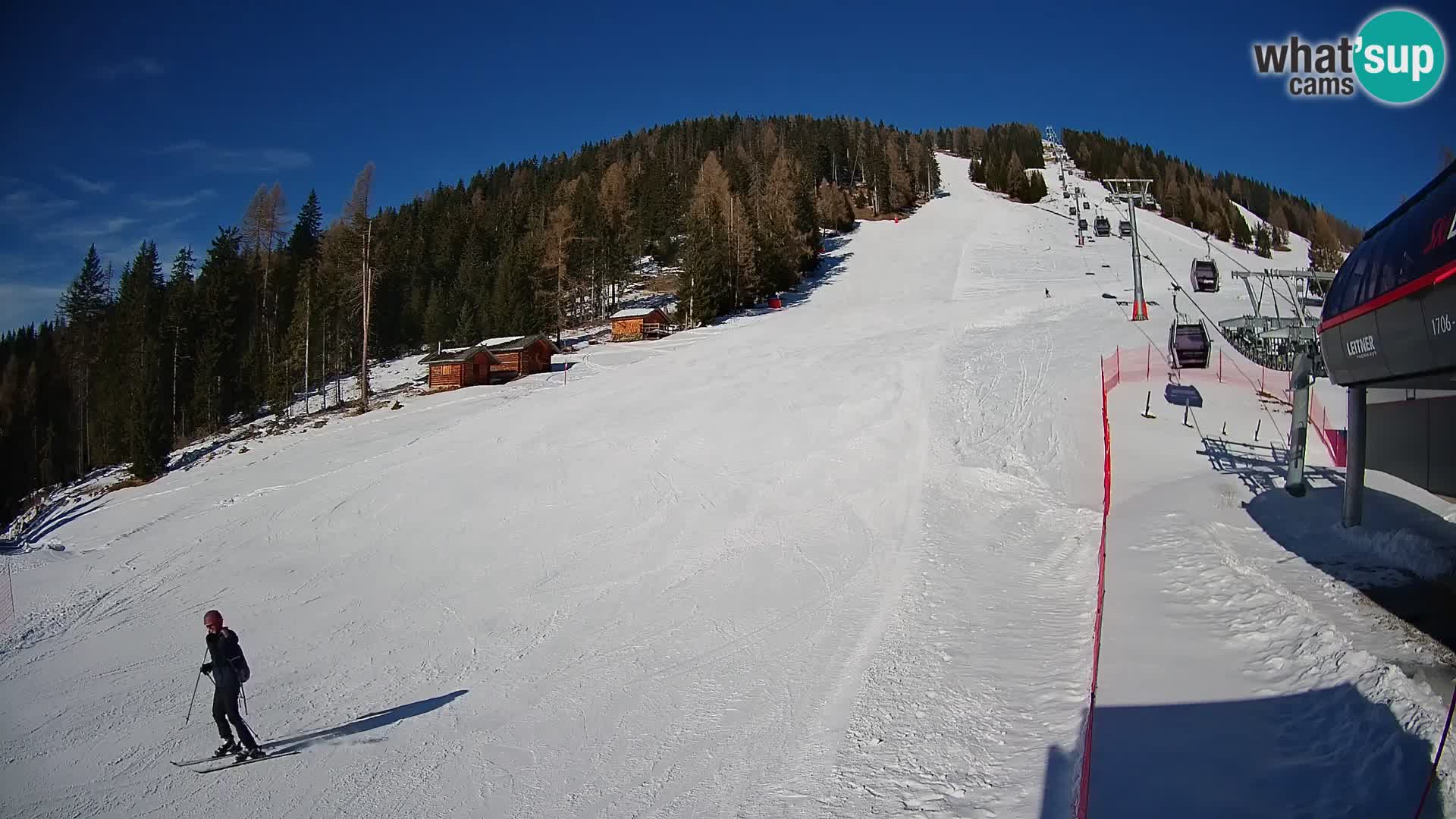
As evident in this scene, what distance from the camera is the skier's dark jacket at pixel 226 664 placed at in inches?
315

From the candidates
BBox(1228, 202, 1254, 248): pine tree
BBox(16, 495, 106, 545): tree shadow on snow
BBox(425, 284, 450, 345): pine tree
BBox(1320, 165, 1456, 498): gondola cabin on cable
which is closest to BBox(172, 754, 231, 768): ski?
BBox(1320, 165, 1456, 498): gondola cabin on cable

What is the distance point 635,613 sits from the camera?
1239 cm

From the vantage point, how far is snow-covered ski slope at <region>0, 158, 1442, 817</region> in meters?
7.38

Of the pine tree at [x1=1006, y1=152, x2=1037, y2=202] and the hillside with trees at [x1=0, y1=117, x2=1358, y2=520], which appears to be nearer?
the hillside with trees at [x1=0, y1=117, x2=1358, y2=520]

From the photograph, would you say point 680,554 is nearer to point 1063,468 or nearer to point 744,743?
point 744,743

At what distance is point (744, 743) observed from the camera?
8.12 m

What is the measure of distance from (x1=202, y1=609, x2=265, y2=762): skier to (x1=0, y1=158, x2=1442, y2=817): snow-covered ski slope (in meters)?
0.40

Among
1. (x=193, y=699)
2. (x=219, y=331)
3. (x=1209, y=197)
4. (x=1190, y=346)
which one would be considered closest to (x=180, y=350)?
(x=219, y=331)

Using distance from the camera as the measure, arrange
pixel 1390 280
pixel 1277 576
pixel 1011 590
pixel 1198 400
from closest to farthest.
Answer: pixel 1390 280, pixel 1277 576, pixel 1011 590, pixel 1198 400

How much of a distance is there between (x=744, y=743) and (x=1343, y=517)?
8694mm

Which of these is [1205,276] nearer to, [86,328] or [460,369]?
[460,369]

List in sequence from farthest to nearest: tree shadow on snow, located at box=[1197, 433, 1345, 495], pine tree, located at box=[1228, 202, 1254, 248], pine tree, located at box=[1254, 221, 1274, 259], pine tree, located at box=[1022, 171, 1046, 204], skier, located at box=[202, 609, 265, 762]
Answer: pine tree, located at box=[1022, 171, 1046, 204] < pine tree, located at box=[1228, 202, 1254, 248] < pine tree, located at box=[1254, 221, 1274, 259] < tree shadow on snow, located at box=[1197, 433, 1345, 495] < skier, located at box=[202, 609, 265, 762]

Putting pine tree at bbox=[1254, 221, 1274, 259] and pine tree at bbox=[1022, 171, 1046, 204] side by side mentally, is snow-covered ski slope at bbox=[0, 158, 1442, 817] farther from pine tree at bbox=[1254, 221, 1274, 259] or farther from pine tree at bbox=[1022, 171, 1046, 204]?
pine tree at bbox=[1022, 171, 1046, 204]

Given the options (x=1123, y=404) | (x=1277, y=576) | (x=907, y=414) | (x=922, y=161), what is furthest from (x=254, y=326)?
(x=922, y=161)
